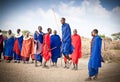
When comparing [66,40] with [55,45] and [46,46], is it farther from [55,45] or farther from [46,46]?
[55,45]

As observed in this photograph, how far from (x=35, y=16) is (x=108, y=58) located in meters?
4.49

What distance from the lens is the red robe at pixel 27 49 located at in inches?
419

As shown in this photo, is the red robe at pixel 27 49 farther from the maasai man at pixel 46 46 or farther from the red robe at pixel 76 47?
the red robe at pixel 76 47

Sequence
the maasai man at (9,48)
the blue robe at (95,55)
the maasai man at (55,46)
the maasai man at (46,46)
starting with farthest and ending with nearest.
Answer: the maasai man at (9,48)
the maasai man at (55,46)
the maasai man at (46,46)
the blue robe at (95,55)

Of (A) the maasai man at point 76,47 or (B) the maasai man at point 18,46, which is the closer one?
(A) the maasai man at point 76,47

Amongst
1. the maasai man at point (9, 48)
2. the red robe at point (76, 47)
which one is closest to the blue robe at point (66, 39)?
the red robe at point (76, 47)

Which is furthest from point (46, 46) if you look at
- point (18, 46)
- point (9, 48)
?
point (9, 48)

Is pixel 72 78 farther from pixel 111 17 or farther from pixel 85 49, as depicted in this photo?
pixel 85 49

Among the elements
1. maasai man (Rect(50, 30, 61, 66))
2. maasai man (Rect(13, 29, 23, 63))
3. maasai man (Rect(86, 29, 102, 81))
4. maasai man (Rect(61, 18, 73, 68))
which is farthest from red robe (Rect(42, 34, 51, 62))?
maasai man (Rect(86, 29, 102, 81))

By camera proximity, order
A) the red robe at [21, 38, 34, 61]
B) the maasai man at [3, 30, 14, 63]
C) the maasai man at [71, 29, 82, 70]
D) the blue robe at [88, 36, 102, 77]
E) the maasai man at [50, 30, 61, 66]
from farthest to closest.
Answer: the maasai man at [3, 30, 14, 63], the red robe at [21, 38, 34, 61], the maasai man at [50, 30, 61, 66], the maasai man at [71, 29, 82, 70], the blue robe at [88, 36, 102, 77]

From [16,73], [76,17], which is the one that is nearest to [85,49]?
[76,17]

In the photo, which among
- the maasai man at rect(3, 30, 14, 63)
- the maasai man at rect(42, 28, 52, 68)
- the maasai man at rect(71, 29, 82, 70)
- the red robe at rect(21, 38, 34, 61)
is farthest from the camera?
the maasai man at rect(3, 30, 14, 63)

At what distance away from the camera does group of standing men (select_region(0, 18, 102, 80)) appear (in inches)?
280

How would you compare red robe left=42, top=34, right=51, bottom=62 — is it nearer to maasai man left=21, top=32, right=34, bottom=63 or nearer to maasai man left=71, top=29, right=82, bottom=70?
maasai man left=71, top=29, right=82, bottom=70
